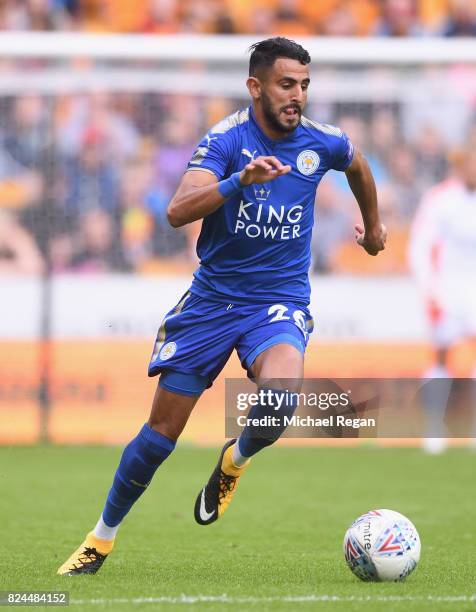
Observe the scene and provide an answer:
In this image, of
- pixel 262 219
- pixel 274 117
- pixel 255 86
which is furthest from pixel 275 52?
pixel 262 219

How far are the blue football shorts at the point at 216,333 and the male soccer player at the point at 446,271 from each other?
727 cm

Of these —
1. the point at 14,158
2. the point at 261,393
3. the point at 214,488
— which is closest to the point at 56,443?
the point at 14,158

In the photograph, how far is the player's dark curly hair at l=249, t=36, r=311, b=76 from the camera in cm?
653

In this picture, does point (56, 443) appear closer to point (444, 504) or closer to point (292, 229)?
point (444, 504)

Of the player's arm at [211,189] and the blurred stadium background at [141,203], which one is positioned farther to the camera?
the blurred stadium background at [141,203]

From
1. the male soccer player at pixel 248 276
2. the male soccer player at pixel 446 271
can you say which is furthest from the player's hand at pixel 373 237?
the male soccer player at pixel 446 271

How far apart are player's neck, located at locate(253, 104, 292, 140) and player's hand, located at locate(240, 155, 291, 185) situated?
751 mm

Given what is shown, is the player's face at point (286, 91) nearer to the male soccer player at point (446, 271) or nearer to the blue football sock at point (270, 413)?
the blue football sock at point (270, 413)

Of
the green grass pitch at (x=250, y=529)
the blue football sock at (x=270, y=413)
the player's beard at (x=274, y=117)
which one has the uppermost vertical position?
the player's beard at (x=274, y=117)

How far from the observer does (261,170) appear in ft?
19.3

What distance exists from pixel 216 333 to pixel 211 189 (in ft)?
2.90

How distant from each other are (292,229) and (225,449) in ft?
4.20

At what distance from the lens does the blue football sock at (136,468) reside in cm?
646

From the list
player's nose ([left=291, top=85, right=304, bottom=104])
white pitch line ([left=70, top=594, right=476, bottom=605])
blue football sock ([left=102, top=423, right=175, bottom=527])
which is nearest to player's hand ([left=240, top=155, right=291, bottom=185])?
player's nose ([left=291, top=85, right=304, bottom=104])
